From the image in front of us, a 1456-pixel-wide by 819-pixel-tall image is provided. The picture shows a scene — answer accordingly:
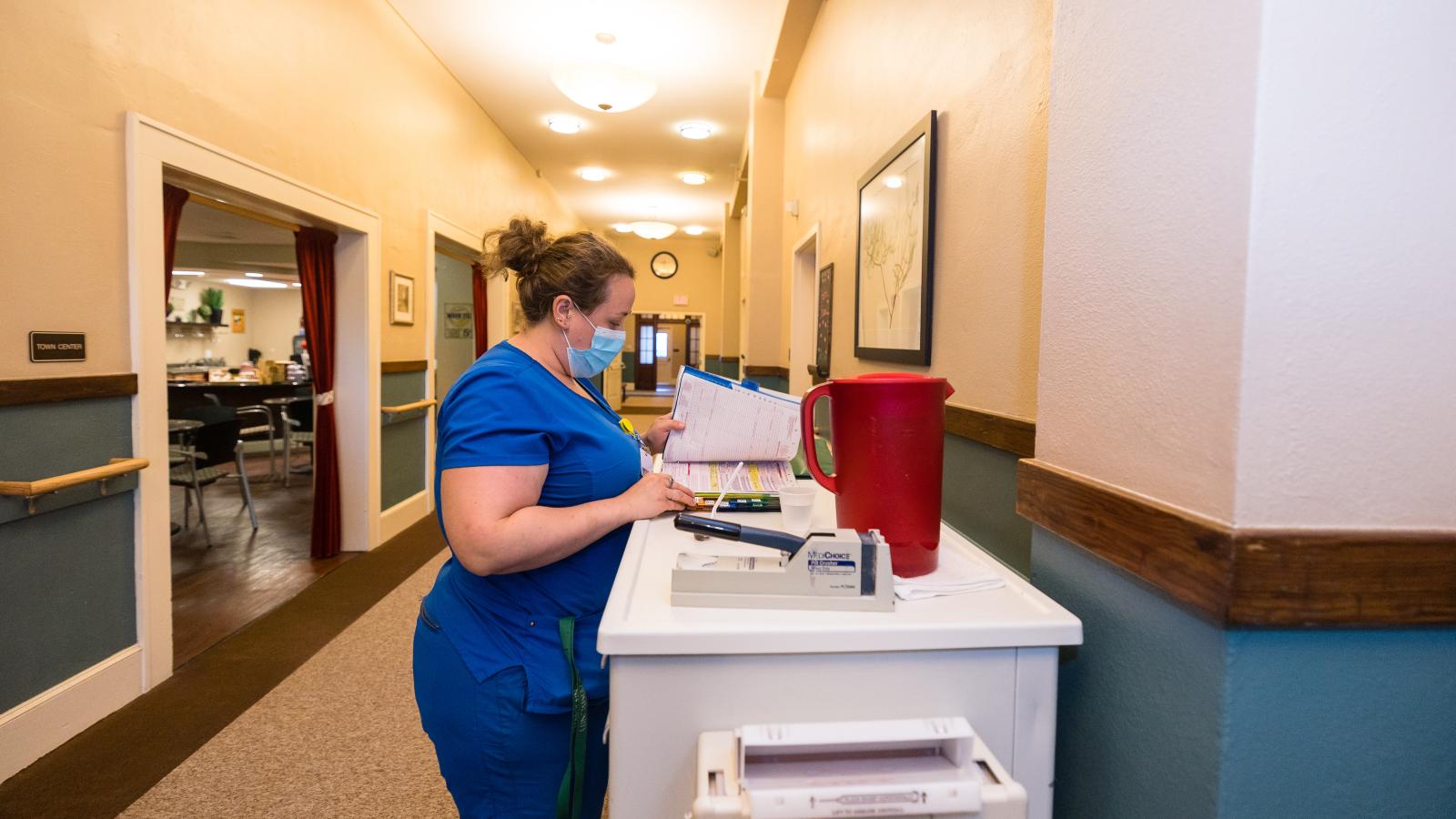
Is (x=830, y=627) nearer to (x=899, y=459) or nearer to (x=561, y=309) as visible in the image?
(x=899, y=459)

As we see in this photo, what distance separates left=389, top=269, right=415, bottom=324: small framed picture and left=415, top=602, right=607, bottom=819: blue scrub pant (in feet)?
13.2

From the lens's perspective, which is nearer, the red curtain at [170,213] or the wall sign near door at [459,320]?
the red curtain at [170,213]

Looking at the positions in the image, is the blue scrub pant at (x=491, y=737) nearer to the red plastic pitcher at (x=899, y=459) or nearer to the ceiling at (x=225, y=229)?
the red plastic pitcher at (x=899, y=459)

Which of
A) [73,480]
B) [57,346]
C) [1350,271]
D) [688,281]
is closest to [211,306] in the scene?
[688,281]

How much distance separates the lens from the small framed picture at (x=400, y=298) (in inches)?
184

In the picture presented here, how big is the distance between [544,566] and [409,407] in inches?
164

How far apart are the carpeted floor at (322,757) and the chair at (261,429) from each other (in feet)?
12.5

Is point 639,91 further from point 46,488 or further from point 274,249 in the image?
point 274,249

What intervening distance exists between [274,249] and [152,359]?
7.78 meters

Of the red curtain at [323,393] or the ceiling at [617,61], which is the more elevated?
the ceiling at [617,61]

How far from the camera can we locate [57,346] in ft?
7.34

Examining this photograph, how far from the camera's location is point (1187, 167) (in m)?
0.69

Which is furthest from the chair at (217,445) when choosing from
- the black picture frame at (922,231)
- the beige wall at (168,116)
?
the black picture frame at (922,231)

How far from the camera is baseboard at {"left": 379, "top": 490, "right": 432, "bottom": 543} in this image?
4.72 metres
